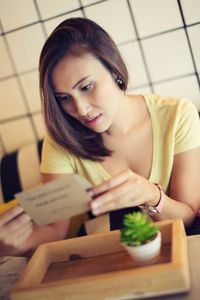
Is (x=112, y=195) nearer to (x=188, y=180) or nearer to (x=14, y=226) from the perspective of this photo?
(x=14, y=226)

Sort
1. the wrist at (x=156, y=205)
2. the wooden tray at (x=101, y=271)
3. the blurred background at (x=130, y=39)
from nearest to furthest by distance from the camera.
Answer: the wooden tray at (x=101, y=271), the wrist at (x=156, y=205), the blurred background at (x=130, y=39)

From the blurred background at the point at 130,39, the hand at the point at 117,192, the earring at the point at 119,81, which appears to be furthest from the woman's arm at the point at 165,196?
the blurred background at the point at 130,39

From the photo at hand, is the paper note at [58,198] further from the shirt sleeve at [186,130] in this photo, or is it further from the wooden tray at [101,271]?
the shirt sleeve at [186,130]

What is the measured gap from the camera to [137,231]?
2.45 feet

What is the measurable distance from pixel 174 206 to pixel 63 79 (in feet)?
1.77

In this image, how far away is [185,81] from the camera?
1.70m

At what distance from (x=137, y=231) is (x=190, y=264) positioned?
148 mm

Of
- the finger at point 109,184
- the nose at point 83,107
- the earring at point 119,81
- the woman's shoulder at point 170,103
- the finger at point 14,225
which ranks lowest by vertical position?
the finger at point 14,225

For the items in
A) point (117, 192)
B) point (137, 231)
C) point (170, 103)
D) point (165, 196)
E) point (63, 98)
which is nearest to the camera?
point (137, 231)

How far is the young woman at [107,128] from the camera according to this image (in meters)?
1.13

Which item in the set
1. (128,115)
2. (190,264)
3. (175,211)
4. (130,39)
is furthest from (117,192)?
(130,39)

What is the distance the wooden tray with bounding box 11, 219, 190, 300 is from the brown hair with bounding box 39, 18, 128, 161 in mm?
514

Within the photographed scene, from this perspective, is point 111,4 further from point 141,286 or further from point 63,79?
point 141,286

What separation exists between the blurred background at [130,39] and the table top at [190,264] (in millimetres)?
986
